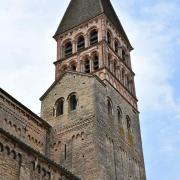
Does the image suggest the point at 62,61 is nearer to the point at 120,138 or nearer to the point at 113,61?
the point at 113,61

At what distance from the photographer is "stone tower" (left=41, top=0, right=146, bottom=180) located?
2578cm

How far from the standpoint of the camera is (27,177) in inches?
708

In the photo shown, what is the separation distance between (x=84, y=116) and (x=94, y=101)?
3.84ft

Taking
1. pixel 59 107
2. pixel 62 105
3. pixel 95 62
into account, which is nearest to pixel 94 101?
pixel 62 105

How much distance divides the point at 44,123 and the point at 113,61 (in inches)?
328

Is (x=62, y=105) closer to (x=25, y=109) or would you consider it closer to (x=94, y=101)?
(x=94, y=101)

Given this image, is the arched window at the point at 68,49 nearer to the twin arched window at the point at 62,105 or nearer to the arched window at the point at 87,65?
the arched window at the point at 87,65

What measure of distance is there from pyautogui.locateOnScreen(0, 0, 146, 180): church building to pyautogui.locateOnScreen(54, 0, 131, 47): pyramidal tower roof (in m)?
0.12

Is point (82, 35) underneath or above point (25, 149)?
above

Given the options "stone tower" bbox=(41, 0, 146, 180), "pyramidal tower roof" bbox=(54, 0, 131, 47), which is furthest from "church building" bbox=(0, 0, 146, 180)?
"pyramidal tower roof" bbox=(54, 0, 131, 47)

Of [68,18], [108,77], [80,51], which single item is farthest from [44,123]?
[68,18]

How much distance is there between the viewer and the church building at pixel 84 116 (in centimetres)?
2416

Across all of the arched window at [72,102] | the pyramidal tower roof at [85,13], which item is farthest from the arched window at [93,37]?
the arched window at [72,102]

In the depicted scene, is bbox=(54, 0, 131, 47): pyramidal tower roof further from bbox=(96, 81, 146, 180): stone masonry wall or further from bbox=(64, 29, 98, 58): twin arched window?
bbox=(96, 81, 146, 180): stone masonry wall
